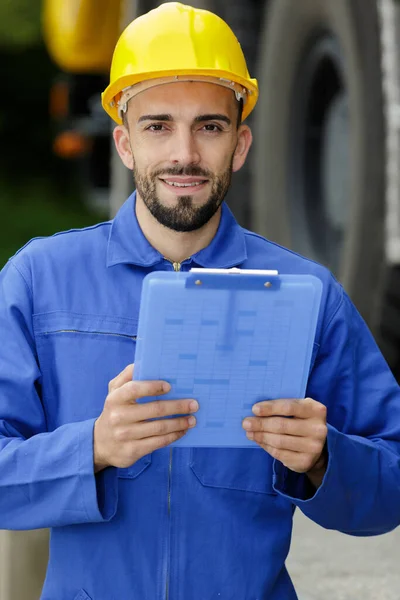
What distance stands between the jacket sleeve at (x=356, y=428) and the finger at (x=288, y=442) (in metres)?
0.12

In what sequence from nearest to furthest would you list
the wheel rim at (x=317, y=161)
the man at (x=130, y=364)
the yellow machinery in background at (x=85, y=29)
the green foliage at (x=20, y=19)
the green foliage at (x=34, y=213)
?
the man at (x=130, y=364), the wheel rim at (x=317, y=161), the yellow machinery in background at (x=85, y=29), the green foliage at (x=34, y=213), the green foliage at (x=20, y=19)

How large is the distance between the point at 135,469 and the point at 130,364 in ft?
0.58

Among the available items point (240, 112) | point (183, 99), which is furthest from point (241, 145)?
point (183, 99)

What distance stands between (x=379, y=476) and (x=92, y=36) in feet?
13.1

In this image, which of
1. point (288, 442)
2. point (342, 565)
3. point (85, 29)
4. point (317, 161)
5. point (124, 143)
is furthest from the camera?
point (85, 29)

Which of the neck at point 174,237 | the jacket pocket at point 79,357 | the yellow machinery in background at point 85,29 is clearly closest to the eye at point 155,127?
the neck at point 174,237

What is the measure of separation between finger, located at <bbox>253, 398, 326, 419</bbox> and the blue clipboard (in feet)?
0.04

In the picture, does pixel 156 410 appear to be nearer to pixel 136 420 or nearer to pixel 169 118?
pixel 136 420

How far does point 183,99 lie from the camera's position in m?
1.79

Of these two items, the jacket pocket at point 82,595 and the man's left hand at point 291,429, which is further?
the jacket pocket at point 82,595

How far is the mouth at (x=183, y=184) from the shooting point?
1781 mm

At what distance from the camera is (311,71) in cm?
418

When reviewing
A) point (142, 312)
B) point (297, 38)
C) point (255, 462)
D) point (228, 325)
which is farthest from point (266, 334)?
point (297, 38)

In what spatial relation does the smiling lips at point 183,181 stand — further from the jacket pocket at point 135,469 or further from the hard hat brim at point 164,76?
the jacket pocket at point 135,469
